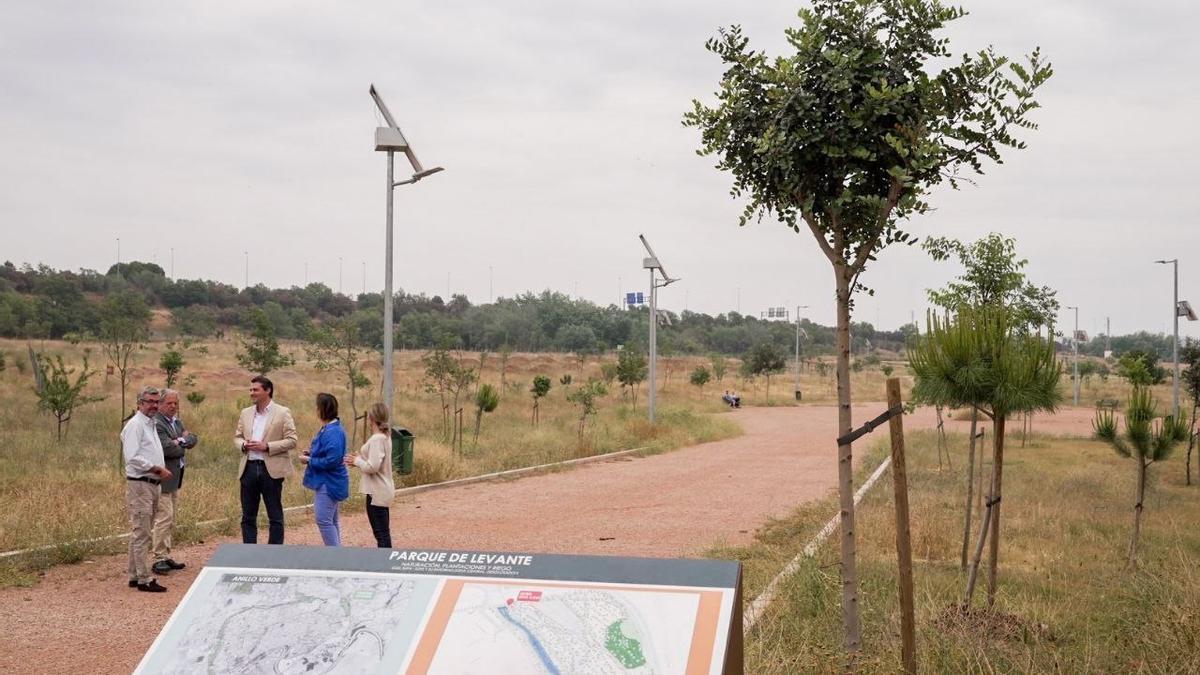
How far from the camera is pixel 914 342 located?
7324 mm

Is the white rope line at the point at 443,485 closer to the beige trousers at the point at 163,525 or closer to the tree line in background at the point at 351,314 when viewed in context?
the beige trousers at the point at 163,525

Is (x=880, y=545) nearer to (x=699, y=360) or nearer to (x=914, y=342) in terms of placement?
(x=914, y=342)

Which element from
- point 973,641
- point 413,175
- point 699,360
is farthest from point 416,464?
point 699,360

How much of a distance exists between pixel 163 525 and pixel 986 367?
6864 millimetres

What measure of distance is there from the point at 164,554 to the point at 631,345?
1275 inches

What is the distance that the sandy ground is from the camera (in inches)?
284

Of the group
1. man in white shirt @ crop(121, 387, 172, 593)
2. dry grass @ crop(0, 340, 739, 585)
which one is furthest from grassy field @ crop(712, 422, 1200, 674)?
dry grass @ crop(0, 340, 739, 585)

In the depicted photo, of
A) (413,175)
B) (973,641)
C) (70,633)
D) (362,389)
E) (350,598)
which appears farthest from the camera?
(362,389)

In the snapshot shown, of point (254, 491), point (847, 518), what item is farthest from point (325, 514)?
point (847, 518)

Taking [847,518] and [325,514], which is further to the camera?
[325,514]

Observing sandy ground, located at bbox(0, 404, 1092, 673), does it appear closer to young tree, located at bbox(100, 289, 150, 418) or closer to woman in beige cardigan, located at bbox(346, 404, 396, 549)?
woman in beige cardigan, located at bbox(346, 404, 396, 549)

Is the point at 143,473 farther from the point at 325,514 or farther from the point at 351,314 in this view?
the point at 351,314

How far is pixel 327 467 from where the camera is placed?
27.9 ft

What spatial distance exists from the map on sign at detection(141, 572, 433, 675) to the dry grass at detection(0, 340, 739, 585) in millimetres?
5943
